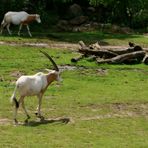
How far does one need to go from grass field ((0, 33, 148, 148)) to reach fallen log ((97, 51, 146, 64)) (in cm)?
42

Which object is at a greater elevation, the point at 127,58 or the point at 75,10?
the point at 127,58

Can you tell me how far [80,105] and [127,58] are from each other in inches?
300

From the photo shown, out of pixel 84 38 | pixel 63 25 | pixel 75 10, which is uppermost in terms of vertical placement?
pixel 75 10

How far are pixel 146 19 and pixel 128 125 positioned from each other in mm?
22958

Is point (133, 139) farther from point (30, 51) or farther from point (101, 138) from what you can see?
point (30, 51)

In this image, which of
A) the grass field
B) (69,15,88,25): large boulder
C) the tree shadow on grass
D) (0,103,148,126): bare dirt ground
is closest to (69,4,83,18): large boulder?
(69,15,88,25): large boulder

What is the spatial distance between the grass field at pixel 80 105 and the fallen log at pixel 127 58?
42 cm

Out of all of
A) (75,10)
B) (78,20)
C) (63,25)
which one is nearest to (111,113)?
(63,25)

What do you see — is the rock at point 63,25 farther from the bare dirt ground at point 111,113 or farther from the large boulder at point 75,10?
the bare dirt ground at point 111,113

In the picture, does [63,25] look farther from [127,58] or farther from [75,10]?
[127,58]

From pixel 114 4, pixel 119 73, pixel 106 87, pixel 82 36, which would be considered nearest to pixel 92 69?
pixel 119 73

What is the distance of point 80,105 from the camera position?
1509 centimetres

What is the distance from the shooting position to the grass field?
1170 centimetres

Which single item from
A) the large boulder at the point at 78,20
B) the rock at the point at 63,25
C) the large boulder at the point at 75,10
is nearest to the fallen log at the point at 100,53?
the rock at the point at 63,25
